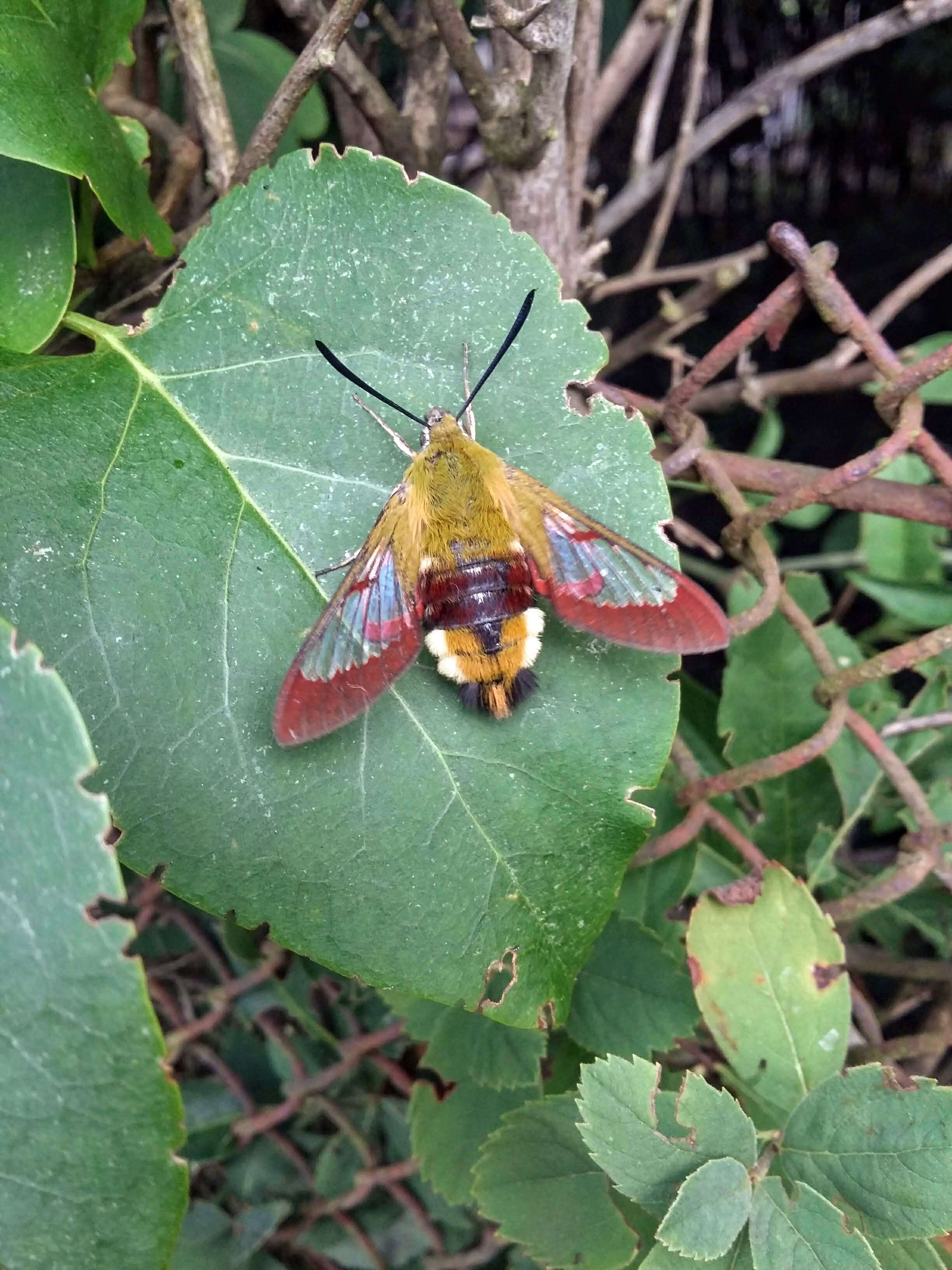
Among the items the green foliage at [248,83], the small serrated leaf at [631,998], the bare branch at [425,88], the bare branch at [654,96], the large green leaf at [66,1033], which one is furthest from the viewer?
the bare branch at [654,96]

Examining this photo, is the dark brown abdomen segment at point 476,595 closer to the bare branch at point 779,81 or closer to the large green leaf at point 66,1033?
the large green leaf at point 66,1033

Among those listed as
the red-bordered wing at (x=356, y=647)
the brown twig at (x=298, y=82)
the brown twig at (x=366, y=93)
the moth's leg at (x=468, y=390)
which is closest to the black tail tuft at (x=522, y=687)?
the red-bordered wing at (x=356, y=647)

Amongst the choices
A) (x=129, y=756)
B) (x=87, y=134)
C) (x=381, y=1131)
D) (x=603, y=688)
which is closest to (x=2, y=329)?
(x=87, y=134)

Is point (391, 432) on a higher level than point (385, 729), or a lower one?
higher

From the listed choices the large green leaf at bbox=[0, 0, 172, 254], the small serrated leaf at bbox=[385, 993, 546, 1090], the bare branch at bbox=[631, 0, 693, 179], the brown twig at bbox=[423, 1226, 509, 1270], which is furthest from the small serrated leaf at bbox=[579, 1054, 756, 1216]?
the bare branch at bbox=[631, 0, 693, 179]

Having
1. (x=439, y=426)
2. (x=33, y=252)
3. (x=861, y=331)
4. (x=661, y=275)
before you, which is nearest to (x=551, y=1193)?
(x=439, y=426)

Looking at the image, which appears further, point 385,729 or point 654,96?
point 654,96

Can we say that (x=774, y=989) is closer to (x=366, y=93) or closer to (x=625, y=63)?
(x=366, y=93)
